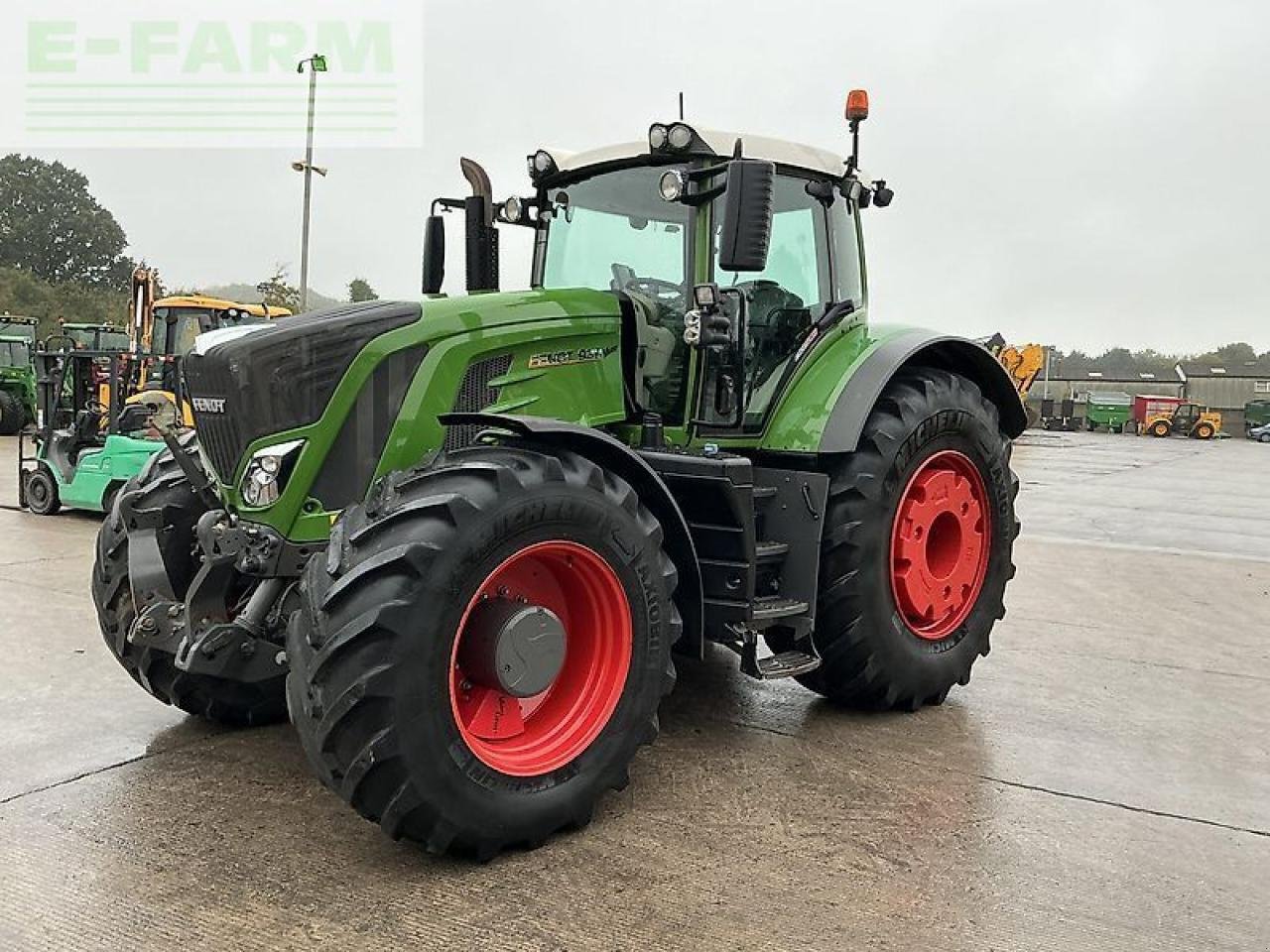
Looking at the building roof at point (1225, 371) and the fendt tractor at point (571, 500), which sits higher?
the building roof at point (1225, 371)

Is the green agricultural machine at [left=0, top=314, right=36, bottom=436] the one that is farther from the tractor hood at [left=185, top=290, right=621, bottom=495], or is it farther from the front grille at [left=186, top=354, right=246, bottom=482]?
the tractor hood at [left=185, top=290, right=621, bottom=495]

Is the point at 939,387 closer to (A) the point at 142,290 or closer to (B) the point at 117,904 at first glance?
(B) the point at 117,904

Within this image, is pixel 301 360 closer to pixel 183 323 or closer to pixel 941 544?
pixel 941 544

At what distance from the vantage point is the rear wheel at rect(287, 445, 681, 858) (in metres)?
2.87

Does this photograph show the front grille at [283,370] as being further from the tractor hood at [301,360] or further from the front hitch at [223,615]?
the front hitch at [223,615]

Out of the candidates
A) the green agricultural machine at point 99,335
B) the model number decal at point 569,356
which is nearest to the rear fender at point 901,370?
the model number decal at point 569,356

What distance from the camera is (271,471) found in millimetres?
3441

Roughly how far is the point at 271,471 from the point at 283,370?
1.08 ft

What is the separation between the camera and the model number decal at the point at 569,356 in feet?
13.0

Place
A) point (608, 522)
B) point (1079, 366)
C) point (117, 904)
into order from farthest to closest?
point (1079, 366) < point (608, 522) < point (117, 904)

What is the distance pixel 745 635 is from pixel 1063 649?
294 centimetres

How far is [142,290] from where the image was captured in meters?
15.9

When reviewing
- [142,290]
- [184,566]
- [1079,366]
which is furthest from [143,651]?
[1079,366]

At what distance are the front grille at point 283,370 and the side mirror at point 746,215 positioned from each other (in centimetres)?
117
